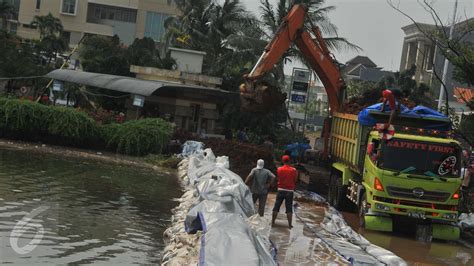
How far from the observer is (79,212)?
15562mm

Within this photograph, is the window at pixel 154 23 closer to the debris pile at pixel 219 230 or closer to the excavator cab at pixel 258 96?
the excavator cab at pixel 258 96

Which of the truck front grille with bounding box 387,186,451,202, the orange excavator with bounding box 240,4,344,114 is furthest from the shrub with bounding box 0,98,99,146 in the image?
the truck front grille with bounding box 387,186,451,202

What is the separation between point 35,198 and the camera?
16406mm

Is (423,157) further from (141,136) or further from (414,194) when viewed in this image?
(141,136)

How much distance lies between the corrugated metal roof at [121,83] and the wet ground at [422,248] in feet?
51.6

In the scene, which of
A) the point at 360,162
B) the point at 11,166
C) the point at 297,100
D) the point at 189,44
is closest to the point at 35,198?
the point at 11,166

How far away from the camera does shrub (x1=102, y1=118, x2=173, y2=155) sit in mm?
30500

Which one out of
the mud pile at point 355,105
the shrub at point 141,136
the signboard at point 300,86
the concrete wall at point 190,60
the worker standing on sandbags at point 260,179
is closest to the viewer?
the worker standing on sandbags at point 260,179

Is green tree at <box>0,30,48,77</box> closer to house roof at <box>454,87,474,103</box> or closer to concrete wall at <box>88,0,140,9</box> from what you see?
house roof at <box>454,87,474,103</box>

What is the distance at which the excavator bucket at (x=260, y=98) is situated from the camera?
75.5ft

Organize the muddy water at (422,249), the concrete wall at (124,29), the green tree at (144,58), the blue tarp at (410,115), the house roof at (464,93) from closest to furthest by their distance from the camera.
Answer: the muddy water at (422,249) → the blue tarp at (410,115) → the house roof at (464,93) → the green tree at (144,58) → the concrete wall at (124,29)

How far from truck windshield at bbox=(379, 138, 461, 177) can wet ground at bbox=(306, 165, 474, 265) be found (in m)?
1.80

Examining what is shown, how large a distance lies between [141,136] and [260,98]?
30.1 ft

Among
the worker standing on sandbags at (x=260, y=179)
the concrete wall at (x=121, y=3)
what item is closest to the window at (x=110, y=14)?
the concrete wall at (x=121, y=3)
